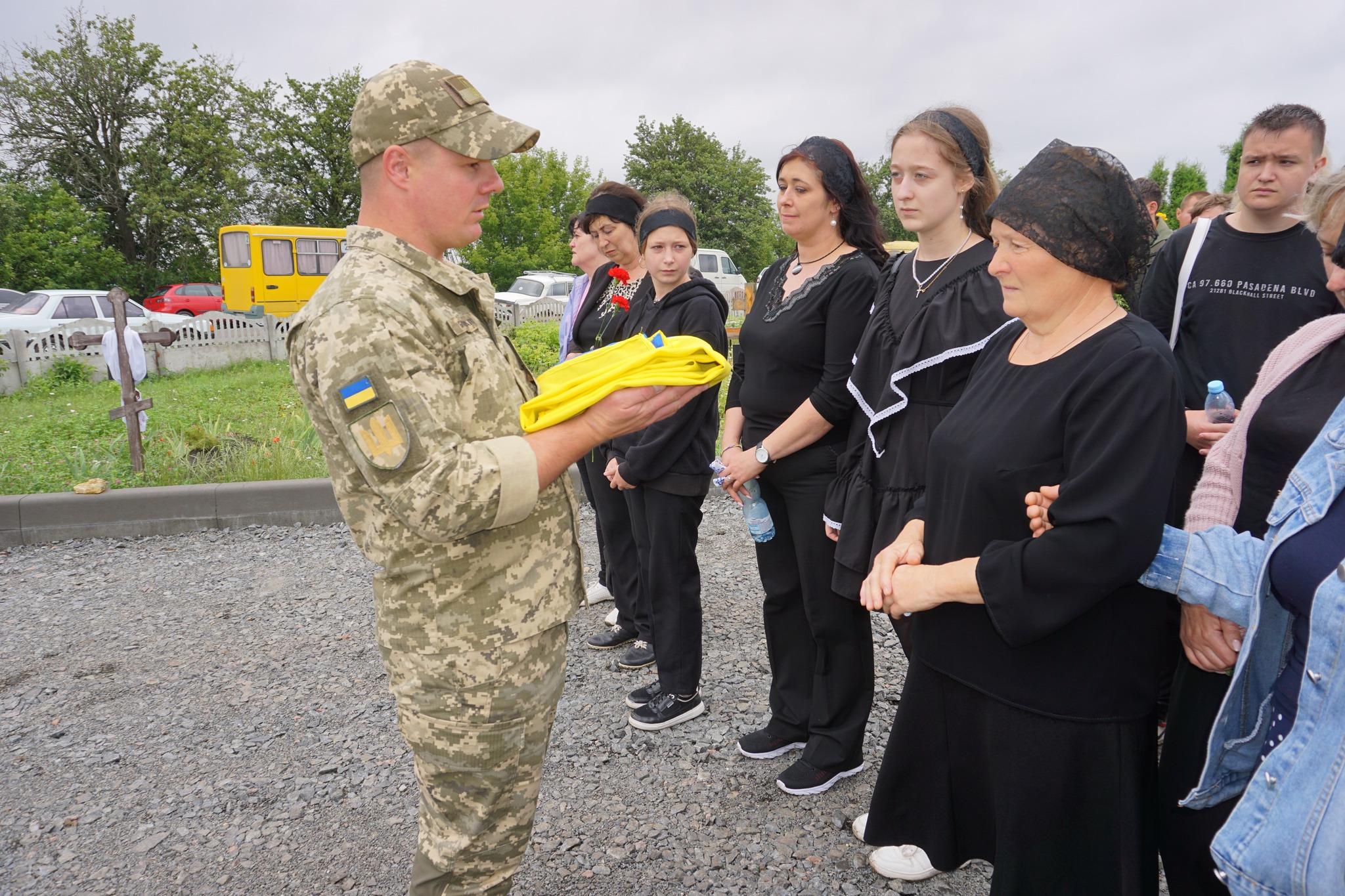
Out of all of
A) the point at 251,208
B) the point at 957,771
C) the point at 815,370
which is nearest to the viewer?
the point at 957,771

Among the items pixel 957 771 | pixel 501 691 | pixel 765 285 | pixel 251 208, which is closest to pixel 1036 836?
pixel 957 771

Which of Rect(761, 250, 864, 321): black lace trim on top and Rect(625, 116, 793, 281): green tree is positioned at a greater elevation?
Rect(625, 116, 793, 281): green tree

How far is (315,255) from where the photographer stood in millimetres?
22969

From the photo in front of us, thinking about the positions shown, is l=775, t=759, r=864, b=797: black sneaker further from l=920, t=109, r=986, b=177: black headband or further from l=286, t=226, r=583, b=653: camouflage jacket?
l=920, t=109, r=986, b=177: black headband

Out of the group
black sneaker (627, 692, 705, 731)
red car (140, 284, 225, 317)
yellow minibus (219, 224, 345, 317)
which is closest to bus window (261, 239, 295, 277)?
yellow minibus (219, 224, 345, 317)

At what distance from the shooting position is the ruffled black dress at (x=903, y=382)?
7.93 ft

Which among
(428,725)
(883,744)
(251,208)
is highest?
(251,208)

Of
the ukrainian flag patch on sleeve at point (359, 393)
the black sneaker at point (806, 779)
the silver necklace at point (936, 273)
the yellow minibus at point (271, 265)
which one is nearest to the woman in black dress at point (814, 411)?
the black sneaker at point (806, 779)

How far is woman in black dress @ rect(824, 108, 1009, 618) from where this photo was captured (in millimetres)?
2436

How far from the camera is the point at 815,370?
9.99 ft

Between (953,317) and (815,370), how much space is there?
27.4 inches

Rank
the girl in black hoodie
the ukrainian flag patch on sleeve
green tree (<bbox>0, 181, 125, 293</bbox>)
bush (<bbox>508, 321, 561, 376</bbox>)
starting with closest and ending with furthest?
the ukrainian flag patch on sleeve < the girl in black hoodie < bush (<bbox>508, 321, 561, 376</bbox>) < green tree (<bbox>0, 181, 125, 293</bbox>)

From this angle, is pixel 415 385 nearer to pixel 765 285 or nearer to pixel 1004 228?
pixel 1004 228

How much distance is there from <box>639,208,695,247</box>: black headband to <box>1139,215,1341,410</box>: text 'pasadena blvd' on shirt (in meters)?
2.01
